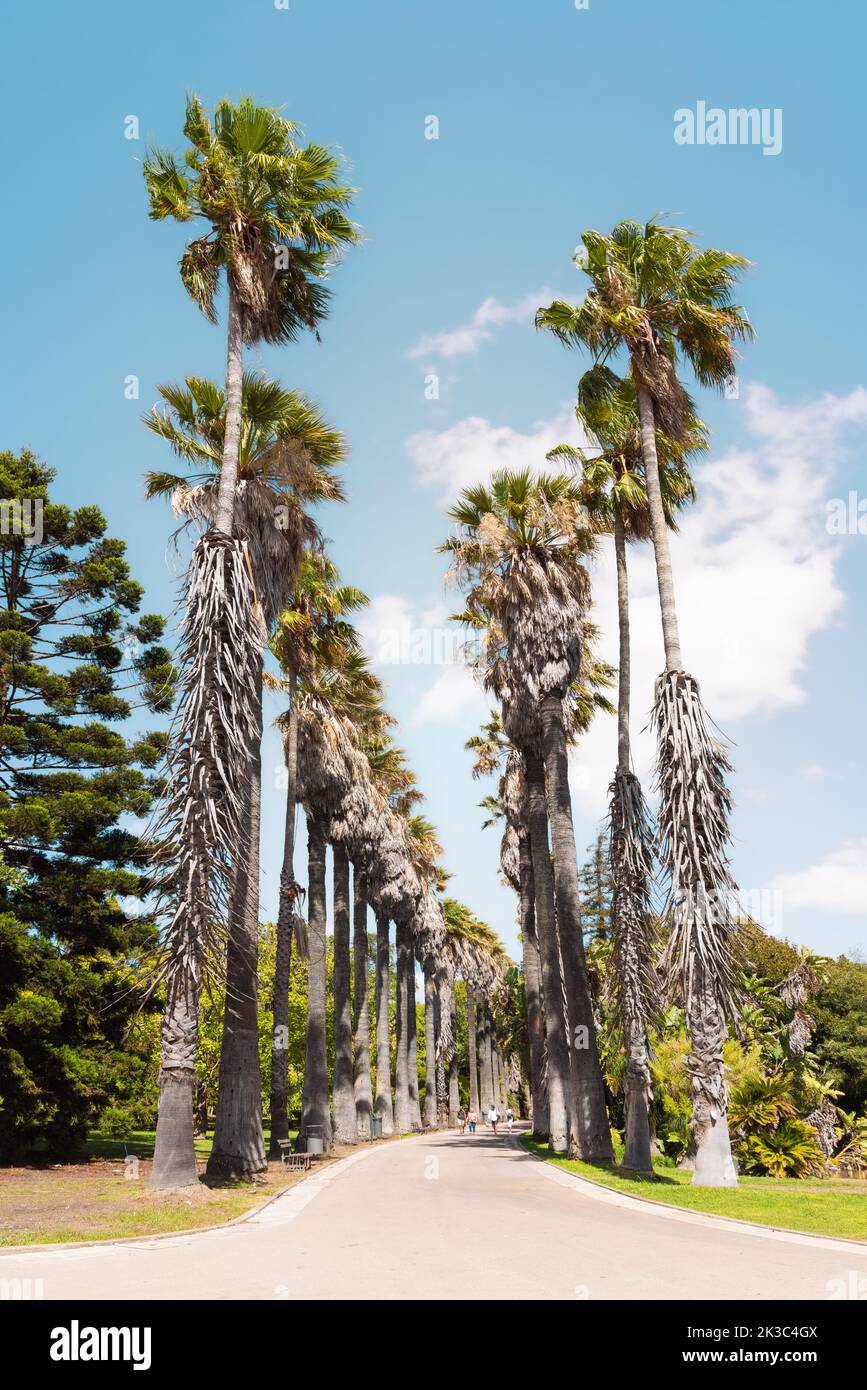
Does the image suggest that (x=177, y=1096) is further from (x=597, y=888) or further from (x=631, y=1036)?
(x=597, y=888)

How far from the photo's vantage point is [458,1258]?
8.24 metres

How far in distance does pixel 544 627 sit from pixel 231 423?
30.5 feet

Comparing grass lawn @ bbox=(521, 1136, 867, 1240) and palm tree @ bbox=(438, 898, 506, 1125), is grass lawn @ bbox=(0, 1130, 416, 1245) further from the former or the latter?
palm tree @ bbox=(438, 898, 506, 1125)

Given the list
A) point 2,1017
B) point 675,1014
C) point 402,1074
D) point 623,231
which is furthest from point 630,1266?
point 402,1074

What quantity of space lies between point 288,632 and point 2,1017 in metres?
12.0

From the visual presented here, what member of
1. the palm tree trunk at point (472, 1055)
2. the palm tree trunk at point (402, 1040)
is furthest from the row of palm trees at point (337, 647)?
the palm tree trunk at point (472, 1055)

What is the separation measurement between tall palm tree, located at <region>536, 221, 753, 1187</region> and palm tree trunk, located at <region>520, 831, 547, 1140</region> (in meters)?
14.6

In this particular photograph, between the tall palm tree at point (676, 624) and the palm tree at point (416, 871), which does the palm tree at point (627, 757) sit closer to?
the tall palm tree at point (676, 624)

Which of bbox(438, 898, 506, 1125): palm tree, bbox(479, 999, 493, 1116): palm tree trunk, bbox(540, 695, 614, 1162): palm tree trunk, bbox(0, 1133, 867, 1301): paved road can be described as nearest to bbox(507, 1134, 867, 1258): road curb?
bbox(0, 1133, 867, 1301): paved road

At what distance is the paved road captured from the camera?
673 cm

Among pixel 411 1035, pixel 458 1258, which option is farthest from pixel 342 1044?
pixel 458 1258

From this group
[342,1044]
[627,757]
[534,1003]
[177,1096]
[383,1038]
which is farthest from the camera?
[383,1038]

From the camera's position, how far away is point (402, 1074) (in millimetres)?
44969

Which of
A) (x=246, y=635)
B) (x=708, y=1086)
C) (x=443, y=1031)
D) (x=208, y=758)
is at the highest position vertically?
(x=246, y=635)
